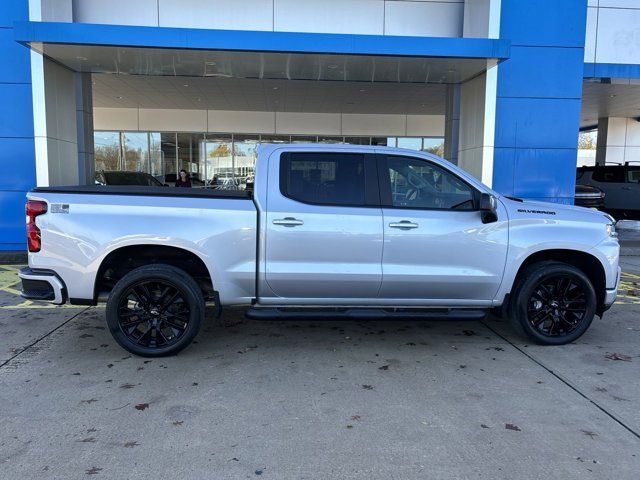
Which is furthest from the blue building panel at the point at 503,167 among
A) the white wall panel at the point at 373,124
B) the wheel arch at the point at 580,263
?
the white wall panel at the point at 373,124

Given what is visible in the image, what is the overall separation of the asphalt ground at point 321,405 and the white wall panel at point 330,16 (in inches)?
310

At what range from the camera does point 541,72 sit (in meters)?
10.7

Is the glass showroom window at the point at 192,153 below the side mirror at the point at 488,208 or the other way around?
the other way around

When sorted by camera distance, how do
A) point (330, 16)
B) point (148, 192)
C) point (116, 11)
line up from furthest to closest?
point (330, 16) → point (116, 11) → point (148, 192)

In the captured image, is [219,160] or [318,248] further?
[219,160]

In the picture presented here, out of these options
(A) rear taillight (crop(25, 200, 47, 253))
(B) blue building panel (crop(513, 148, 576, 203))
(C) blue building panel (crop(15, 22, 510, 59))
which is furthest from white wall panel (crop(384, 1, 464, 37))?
(A) rear taillight (crop(25, 200, 47, 253))

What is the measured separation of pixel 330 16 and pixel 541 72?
15.2 ft

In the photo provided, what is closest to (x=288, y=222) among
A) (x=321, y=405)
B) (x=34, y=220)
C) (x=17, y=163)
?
(x=321, y=405)

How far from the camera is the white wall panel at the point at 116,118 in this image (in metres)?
21.8

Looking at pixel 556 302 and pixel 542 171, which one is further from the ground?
pixel 542 171

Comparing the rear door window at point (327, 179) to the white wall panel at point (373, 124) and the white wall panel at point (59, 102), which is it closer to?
the white wall panel at point (59, 102)

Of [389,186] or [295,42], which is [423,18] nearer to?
[295,42]

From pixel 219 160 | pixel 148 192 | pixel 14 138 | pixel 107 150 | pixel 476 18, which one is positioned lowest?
pixel 148 192

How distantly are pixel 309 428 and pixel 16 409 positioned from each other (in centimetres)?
218
